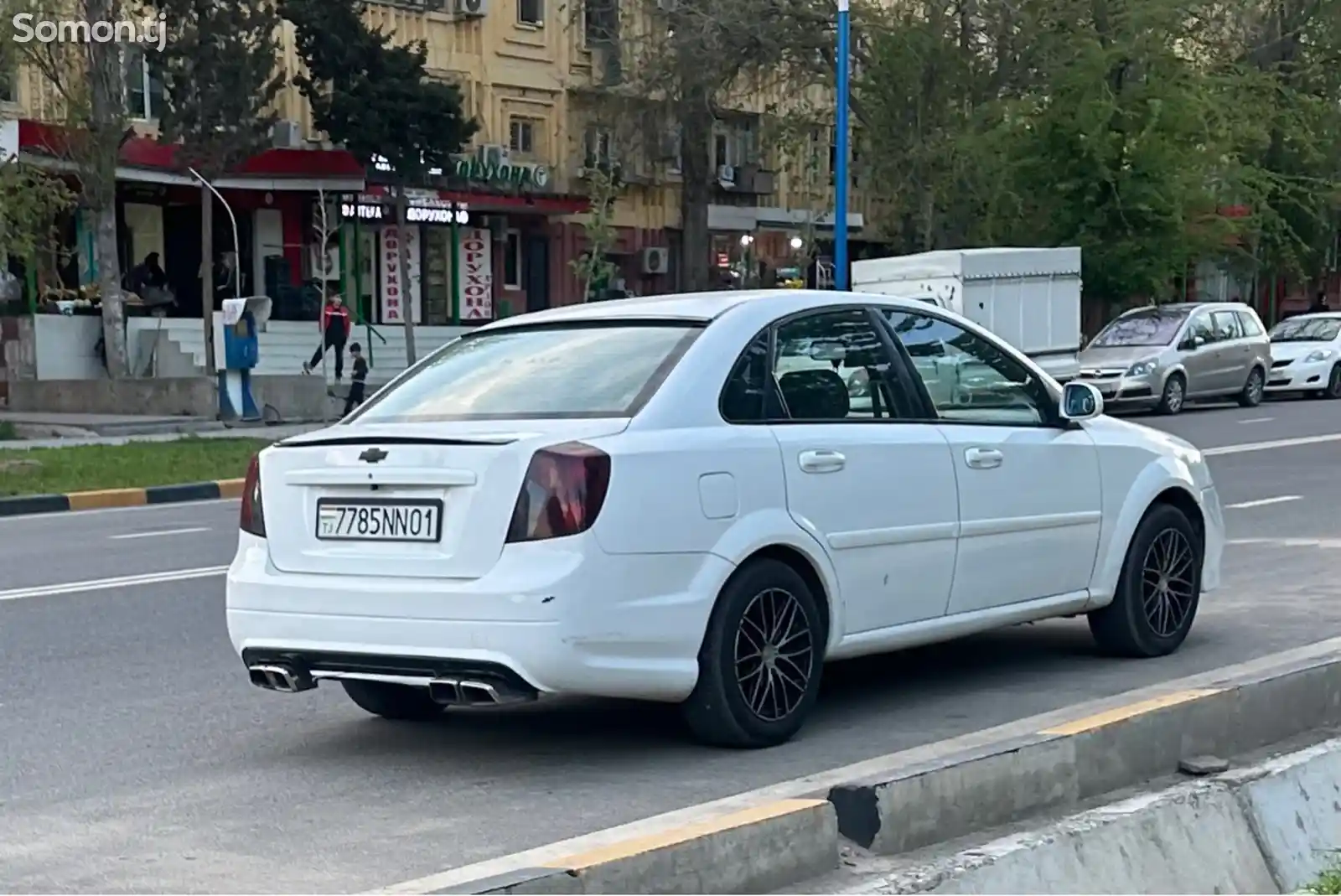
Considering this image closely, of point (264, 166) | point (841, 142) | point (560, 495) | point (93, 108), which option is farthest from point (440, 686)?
point (264, 166)

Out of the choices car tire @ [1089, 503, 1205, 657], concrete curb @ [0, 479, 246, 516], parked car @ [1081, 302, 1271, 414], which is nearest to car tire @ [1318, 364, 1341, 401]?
parked car @ [1081, 302, 1271, 414]

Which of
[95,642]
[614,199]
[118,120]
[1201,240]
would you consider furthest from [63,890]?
[614,199]

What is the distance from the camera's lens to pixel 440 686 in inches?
250

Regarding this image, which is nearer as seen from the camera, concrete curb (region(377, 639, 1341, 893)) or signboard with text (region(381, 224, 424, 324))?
concrete curb (region(377, 639, 1341, 893))

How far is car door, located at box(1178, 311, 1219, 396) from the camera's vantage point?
30.1 m

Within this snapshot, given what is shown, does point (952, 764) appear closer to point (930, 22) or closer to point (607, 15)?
point (930, 22)

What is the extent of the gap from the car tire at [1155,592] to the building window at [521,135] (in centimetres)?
3330

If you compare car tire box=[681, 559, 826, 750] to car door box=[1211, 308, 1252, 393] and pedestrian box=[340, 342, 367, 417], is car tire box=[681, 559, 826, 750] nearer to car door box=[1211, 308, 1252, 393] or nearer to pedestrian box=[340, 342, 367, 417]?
pedestrian box=[340, 342, 367, 417]

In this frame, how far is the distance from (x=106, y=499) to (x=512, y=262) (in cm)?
2455

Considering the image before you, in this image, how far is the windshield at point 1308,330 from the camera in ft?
114

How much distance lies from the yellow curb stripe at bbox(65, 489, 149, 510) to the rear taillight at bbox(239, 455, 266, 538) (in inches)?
475

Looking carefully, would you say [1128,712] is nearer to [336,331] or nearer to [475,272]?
[336,331]

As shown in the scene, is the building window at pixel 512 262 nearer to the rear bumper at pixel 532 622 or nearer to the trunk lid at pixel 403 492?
the trunk lid at pixel 403 492

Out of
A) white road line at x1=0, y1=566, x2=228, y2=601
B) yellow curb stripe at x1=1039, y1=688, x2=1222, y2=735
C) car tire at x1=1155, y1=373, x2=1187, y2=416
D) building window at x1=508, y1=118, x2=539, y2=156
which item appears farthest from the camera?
building window at x1=508, y1=118, x2=539, y2=156
